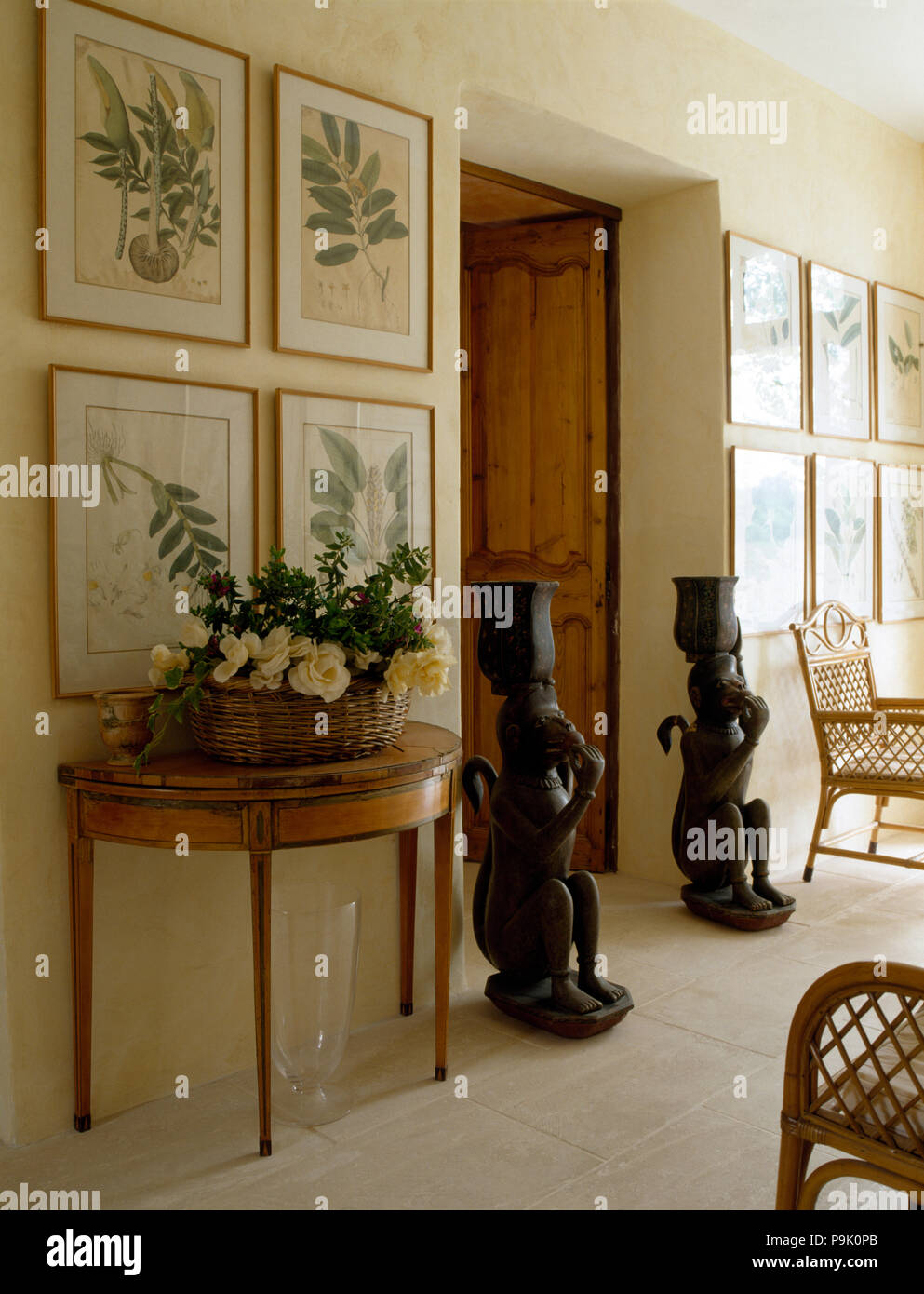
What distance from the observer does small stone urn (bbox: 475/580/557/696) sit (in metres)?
2.86

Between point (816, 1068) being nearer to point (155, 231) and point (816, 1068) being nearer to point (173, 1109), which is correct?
point (173, 1109)

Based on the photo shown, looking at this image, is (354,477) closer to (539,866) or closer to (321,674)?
(321,674)

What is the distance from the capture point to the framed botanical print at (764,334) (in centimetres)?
405

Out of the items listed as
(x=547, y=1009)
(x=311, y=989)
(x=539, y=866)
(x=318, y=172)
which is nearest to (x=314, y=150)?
(x=318, y=172)

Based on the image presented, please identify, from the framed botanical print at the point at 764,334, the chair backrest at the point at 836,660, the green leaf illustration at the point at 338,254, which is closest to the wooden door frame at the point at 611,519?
the framed botanical print at the point at 764,334

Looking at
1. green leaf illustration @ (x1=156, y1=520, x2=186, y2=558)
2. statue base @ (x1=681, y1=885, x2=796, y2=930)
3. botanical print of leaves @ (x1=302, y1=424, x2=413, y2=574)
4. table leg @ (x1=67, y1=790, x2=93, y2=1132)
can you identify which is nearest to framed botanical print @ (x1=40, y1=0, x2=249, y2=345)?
botanical print of leaves @ (x1=302, y1=424, x2=413, y2=574)

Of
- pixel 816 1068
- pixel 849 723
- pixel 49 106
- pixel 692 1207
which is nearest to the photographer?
pixel 816 1068

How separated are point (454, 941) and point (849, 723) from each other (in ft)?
6.26

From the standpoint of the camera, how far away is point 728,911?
3.63 meters

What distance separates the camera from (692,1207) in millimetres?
2016

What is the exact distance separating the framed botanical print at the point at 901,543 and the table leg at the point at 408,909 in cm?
290

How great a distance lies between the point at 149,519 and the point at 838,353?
10.8 ft

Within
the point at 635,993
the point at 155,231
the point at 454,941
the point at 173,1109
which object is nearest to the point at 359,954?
the point at 454,941

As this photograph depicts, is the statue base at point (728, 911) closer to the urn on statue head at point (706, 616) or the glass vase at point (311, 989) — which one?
the urn on statue head at point (706, 616)
